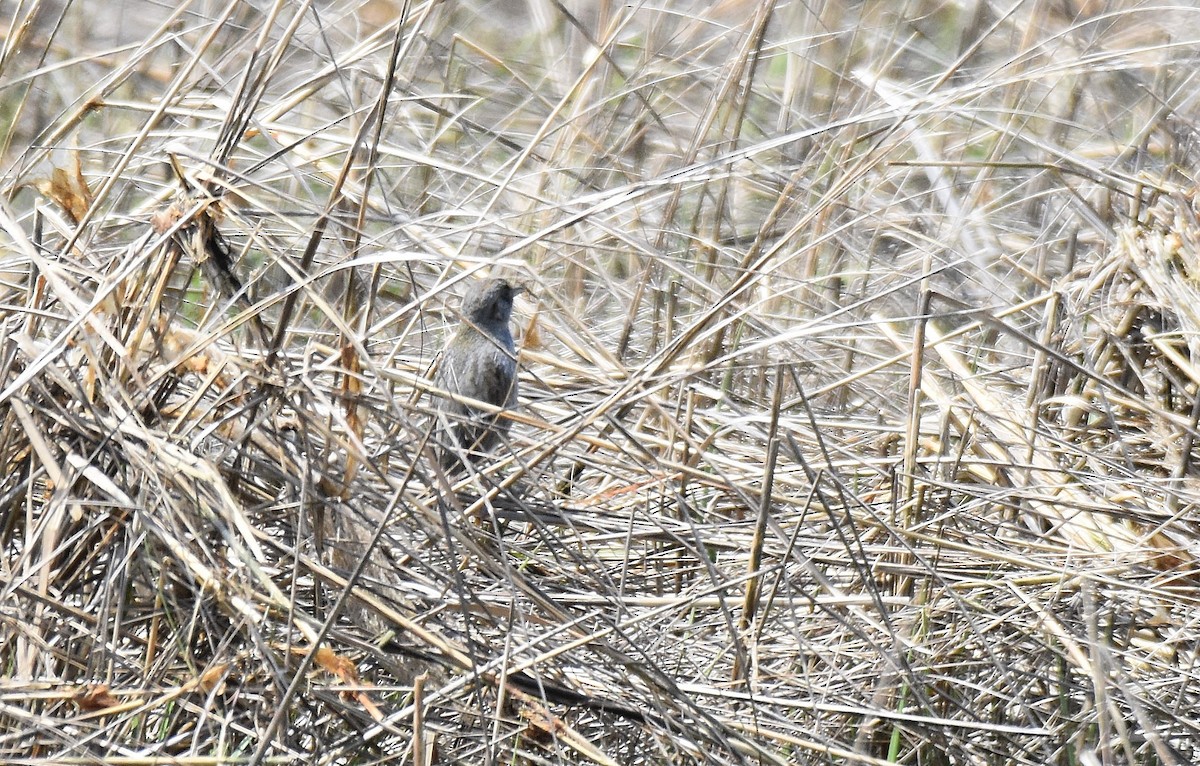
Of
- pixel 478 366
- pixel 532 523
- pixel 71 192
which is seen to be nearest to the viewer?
pixel 71 192

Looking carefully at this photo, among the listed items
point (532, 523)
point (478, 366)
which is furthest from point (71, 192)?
point (478, 366)

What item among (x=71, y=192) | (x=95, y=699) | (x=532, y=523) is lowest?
(x=95, y=699)

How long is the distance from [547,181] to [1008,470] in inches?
74.4

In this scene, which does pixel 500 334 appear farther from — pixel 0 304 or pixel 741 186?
pixel 0 304

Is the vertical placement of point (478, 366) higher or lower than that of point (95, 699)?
higher

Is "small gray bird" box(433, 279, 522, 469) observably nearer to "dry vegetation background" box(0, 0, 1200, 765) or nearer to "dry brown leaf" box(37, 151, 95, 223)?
"dry vegetation background" box(0, 0, 1200, 765)

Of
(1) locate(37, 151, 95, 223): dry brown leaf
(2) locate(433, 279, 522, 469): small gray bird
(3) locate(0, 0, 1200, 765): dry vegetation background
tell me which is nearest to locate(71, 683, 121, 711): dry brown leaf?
(3) locate(0, 0, 1200, 765): dry vegetation background

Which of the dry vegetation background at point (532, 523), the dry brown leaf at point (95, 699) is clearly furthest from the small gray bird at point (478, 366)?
the dry brown leaf at point (95, 699)

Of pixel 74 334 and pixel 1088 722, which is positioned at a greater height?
pixel 74 334

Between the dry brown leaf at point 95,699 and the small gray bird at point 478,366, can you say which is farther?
the small gray bird at point 478,366

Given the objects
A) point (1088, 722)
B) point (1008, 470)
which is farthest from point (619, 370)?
point (1088, 722)

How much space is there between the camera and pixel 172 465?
2.40 metres

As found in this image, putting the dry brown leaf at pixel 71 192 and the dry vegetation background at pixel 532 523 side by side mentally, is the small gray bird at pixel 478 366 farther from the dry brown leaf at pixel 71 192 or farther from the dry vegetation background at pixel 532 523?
the dry brown leaf at pixel 71 192

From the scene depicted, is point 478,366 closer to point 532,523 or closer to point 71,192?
point 532,523
